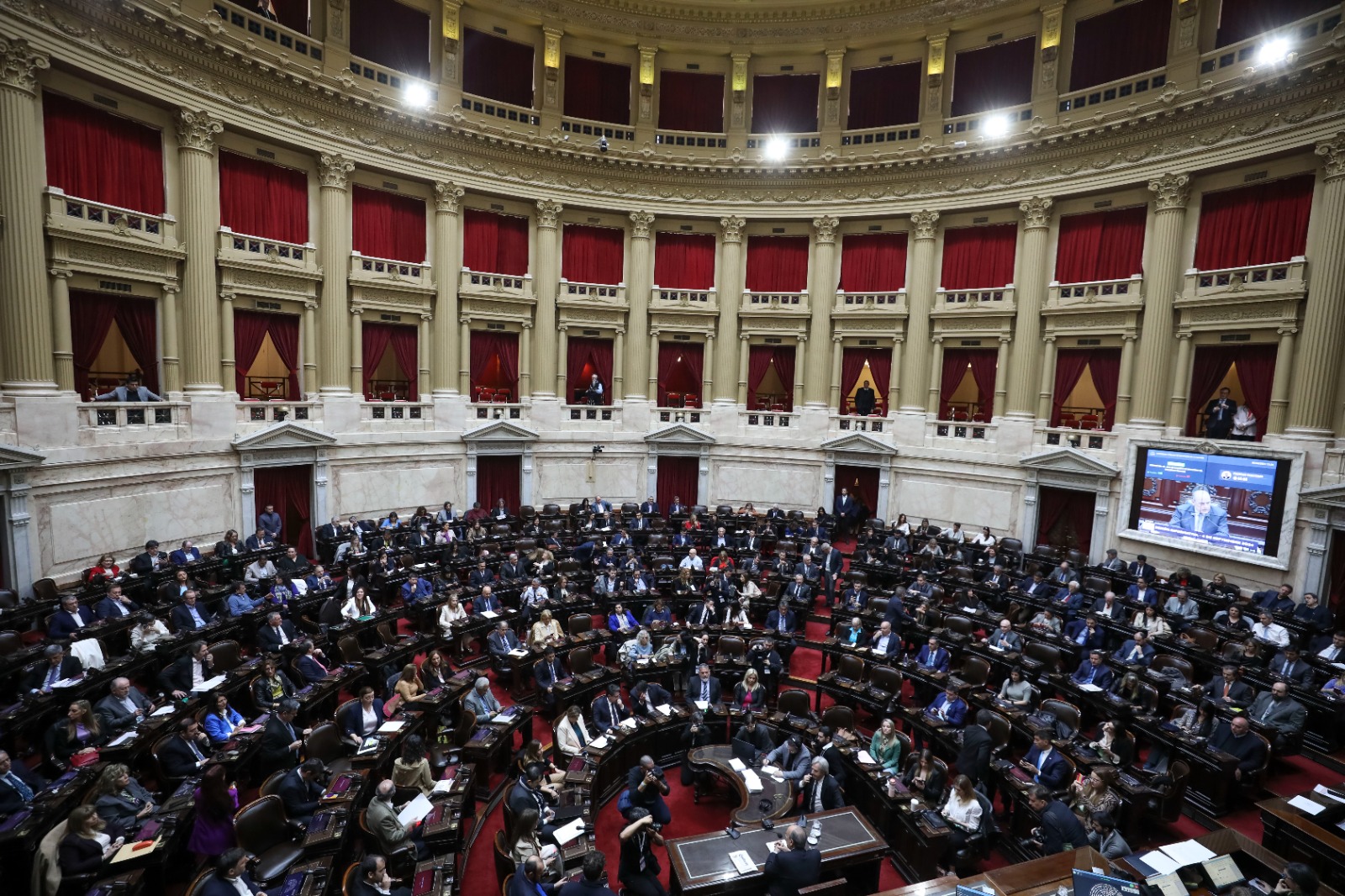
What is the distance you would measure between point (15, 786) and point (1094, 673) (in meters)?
15.1

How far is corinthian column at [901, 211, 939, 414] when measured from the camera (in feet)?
74.7

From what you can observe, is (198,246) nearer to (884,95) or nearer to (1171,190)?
(884,95)

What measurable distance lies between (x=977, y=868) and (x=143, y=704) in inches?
463

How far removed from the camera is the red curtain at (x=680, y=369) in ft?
83.3

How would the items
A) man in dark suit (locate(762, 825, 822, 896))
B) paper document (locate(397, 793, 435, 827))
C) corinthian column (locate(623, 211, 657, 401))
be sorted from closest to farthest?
man in dark suit (locate(762, 825, 822, 896)) → paper document (locate(397, 793, 435, 827)) → corinthian column (locate(623, 211, 657, 401))

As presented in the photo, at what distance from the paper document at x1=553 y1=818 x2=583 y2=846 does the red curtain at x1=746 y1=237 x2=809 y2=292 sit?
20606mm

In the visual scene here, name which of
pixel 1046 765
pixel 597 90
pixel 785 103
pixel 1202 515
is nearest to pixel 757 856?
pixel 1046 765

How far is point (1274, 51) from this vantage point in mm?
16000

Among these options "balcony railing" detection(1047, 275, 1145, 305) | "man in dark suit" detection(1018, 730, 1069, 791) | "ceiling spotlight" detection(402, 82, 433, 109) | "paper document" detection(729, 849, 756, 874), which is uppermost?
"ceiling spotlight" detection(402, 82, 433, 109)

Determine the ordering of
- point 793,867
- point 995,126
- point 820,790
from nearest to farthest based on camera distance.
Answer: point 793,867
point 820,790
point 995,126

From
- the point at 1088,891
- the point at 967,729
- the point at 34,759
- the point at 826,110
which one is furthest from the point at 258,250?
the point at 1088,891

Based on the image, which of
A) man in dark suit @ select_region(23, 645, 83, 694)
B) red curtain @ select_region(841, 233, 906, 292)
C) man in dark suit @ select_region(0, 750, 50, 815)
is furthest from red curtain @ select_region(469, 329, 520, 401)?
man in dark suit @ select_region(0, 750, 50, 815)

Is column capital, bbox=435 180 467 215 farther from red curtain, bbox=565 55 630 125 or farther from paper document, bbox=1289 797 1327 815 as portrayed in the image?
paper document, bbox=1289 797 1327 815

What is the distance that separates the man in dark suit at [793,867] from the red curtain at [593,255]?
20.8m
